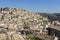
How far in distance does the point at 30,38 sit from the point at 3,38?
→ 764cm

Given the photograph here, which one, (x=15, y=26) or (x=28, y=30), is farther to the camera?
(x=15, y=26)

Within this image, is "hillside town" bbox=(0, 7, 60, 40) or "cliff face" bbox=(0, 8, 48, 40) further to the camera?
"hillside town" bbox=(0, 7, 60, 40)

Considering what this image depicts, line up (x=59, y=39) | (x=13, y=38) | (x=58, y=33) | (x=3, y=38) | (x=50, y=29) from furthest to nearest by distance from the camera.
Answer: (x=50, y=29)
(x=58, y=33)
(x=59, y=39)
(x=13, y=38)
(x=3, y=38)

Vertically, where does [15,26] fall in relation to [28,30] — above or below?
above

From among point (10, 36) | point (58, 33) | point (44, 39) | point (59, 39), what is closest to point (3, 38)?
point (10, 36)

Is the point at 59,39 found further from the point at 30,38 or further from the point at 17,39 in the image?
the point at 17,39

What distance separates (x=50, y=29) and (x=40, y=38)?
9848mm

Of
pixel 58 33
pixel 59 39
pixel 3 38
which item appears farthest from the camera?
pixel 58 33

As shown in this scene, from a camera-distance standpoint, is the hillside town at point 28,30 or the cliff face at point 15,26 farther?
the hillside town at point 28,30

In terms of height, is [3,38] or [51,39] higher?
[3,38]

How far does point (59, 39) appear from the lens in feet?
76.9

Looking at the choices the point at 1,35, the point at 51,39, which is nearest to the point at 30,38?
the point at 51,39

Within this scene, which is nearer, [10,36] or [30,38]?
[10,36]

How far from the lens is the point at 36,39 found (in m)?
20.9
